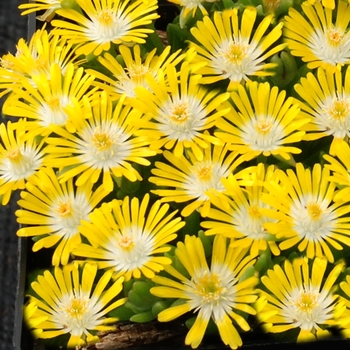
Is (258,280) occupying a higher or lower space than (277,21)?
lower

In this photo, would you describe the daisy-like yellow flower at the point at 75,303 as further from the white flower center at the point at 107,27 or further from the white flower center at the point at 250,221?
the white flower center at the point at 107,27

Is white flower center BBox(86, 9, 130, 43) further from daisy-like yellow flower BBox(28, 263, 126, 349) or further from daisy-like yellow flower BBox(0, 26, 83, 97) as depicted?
daisy-like yellow flower BBox(28, 263, 126, 349)

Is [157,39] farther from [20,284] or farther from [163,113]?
[20,284]

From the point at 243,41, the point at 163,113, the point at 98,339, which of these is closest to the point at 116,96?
the point at 163,113

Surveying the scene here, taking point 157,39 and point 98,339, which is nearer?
point 98,339

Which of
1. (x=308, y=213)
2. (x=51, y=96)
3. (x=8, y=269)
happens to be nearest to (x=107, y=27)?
(x=51, y=96)

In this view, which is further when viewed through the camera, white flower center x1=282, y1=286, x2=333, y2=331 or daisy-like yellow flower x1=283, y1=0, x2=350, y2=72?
daisy-like yellow flower x1=283, y1=0, x2=350, y2=72

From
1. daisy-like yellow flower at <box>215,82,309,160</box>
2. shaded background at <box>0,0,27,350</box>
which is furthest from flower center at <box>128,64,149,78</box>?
shaded background at <box>0,0,27,350</box>

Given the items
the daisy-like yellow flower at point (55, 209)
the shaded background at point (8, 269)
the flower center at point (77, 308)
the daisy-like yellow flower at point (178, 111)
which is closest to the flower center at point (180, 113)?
the daisy-like yellow flower at point (178, 111)
